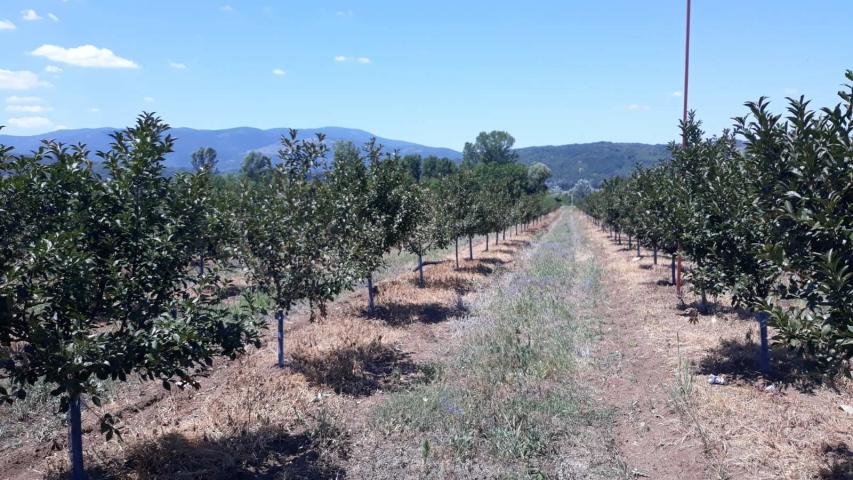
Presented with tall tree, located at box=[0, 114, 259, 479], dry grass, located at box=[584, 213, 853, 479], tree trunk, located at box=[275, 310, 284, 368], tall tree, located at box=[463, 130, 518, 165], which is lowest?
dry grass, located at box=[584, 213, 853, 479]

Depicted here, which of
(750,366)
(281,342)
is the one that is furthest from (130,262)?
(750,366)

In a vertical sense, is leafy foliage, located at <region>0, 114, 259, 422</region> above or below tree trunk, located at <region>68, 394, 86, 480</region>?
above

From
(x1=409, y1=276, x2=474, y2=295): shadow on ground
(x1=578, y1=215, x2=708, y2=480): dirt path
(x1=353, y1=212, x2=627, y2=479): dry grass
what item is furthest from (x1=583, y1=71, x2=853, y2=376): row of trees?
(x1=409, y1=276, x2=474, y2=295): shadow on ground

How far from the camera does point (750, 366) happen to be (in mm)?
11047

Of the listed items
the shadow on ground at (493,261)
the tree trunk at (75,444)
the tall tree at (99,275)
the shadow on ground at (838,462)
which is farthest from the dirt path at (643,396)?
the shadow on ground at (493,261)

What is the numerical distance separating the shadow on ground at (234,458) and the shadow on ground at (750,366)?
7947mm

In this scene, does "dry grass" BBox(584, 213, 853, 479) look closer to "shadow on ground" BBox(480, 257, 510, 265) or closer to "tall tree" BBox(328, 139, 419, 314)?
"tall tree" BBox(328, 139, 419, 314)

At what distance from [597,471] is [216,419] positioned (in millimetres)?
5995

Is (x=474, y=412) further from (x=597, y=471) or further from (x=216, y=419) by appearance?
(x=216, y=419)

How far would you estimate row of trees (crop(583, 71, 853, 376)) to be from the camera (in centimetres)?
538

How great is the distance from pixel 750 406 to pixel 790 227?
4.06 metres

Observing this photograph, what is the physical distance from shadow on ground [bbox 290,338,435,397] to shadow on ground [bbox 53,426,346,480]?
223cm

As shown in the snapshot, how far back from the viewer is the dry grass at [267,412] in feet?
24.5

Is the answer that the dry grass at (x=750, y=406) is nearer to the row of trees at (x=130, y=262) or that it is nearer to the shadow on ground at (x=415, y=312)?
the shadow on ground at (x=415, y=312)
